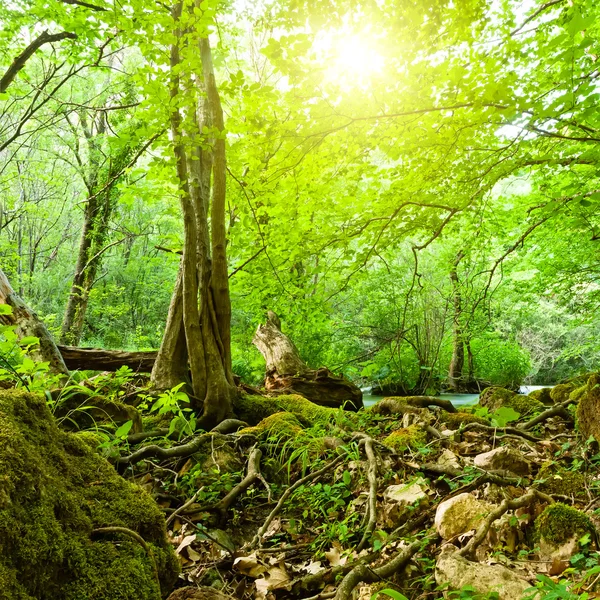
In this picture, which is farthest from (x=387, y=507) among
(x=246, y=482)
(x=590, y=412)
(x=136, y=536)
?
(x=590, y=412)

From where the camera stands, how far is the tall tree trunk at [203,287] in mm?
4367

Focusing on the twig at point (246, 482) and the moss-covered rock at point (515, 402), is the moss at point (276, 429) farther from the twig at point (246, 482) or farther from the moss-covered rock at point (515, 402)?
the moss-covered rock at point (515, 402)

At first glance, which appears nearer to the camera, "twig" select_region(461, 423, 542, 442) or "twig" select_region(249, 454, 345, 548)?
"twig" select_region(249, 454, 345, 548)

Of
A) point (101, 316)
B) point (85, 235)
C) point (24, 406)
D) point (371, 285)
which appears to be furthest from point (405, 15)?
point (101, 316)

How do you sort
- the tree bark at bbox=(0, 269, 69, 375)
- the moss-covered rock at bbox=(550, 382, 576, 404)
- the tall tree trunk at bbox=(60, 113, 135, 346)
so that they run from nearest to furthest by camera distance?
the tree bark at bbox=(0, 269, 69, 375)
the moss-covered rock at bbox=(550, 382, 576, 404)
the tall tree trunk at bbox=(60, 113, 135, 346)

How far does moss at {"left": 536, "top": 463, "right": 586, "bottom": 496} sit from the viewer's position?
6.72ft

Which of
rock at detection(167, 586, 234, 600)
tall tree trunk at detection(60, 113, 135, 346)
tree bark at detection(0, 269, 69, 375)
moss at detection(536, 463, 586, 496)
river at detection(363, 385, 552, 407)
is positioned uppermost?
tall tree trunk at detection(60, 113, 135, 346)

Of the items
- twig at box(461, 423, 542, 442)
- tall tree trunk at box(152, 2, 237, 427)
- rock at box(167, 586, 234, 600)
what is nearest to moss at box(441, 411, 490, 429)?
twig at box(461, 423, 542, 442)

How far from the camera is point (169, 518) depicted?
2246mm

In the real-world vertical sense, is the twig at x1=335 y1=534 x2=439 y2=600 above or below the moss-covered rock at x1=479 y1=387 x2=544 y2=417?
below

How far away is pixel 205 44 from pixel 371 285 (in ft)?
24.2

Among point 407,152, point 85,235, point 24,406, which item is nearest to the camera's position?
point 24,406

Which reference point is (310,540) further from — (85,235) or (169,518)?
(85,235)

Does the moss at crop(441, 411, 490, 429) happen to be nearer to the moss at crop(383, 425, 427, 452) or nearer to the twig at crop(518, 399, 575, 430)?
the twig at crop(518, 399, 575, 430)
